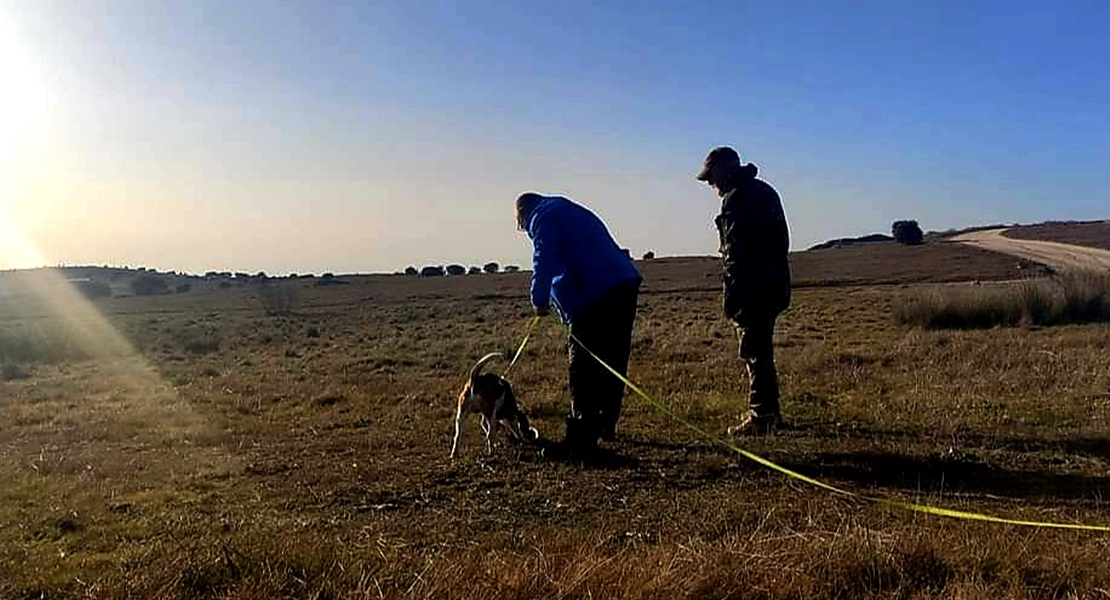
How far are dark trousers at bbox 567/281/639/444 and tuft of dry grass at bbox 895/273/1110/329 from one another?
14623mm

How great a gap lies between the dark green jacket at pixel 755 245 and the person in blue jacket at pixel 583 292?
1.15 meters

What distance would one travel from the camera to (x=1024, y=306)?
19891 mm

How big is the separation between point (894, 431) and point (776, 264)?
1723 mm

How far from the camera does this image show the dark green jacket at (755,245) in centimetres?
790

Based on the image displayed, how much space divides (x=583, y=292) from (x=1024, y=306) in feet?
52.7

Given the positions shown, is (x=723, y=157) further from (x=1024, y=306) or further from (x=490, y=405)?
(x=1024, y=306)

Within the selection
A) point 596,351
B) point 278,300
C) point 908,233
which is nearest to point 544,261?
point 596,351

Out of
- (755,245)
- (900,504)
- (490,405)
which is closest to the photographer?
(900,504)

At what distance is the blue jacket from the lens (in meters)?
7.08

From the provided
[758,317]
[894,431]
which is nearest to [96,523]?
[758,317]

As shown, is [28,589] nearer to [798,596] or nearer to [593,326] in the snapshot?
[798,596]

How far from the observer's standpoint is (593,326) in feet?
23.7

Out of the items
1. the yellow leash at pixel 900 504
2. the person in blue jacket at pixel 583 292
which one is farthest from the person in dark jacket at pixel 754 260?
the person in blue jacket at pixel 583 292

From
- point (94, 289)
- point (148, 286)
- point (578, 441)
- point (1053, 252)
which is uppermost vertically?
point (1053, 252)
